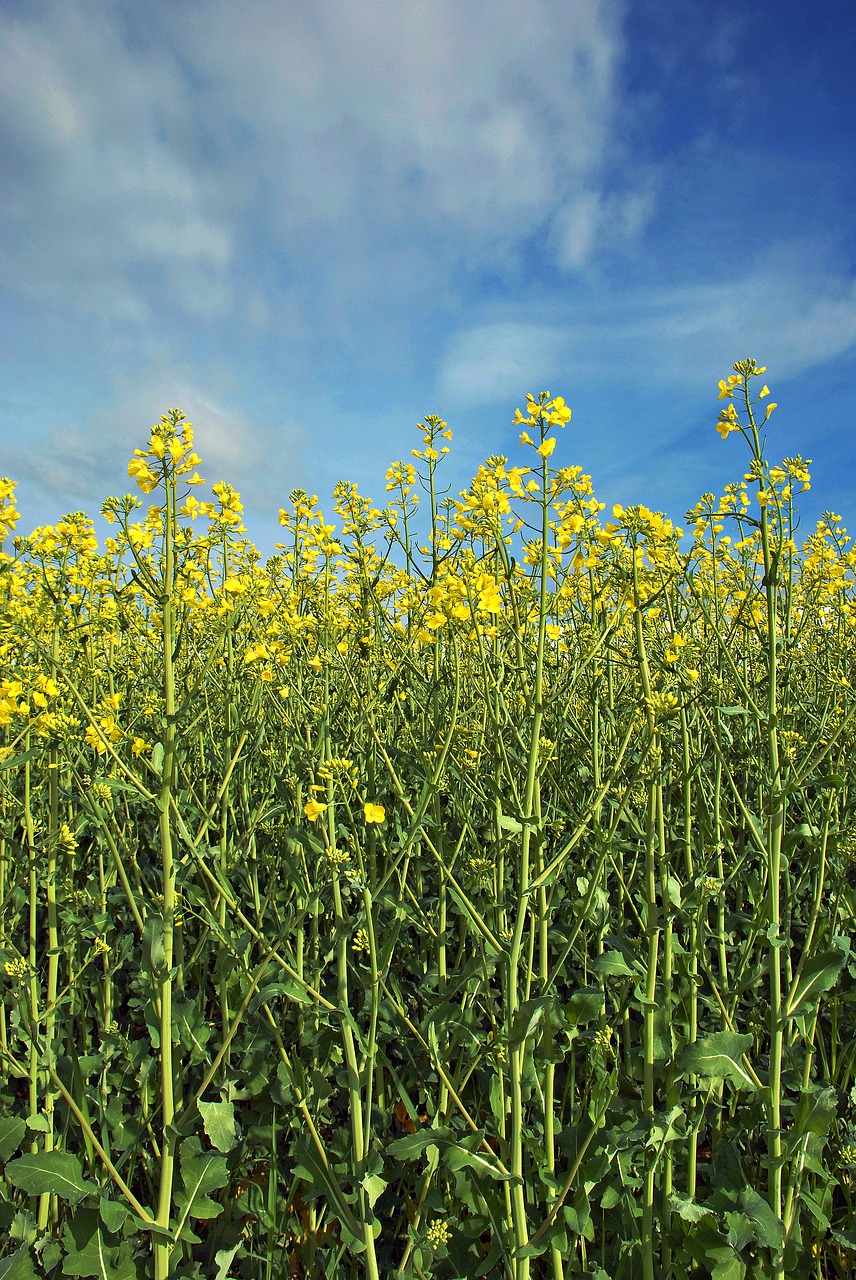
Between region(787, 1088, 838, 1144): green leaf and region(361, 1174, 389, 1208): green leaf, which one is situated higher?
region(787, 1088, 838, 1144): green leaf

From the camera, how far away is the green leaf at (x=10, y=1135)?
236 cm

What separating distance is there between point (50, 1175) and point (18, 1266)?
11.6 inches

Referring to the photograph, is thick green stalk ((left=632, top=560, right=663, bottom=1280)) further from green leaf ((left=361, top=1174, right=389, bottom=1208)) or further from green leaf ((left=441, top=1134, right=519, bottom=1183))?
green leaf ((left=361, top=1174, right=389, bottom=1208))

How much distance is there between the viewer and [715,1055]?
1984 millimetres

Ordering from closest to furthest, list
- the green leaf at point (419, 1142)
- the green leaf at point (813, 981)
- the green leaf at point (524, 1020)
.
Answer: the green leaf at point (524, 1020) < the green leaf at point (419, 1142) < the green leaf at point (813, 981)

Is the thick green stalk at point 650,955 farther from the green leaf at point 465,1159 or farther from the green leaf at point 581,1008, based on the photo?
the green leaf at point 465,1159

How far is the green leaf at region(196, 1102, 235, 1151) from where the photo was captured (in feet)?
7.22

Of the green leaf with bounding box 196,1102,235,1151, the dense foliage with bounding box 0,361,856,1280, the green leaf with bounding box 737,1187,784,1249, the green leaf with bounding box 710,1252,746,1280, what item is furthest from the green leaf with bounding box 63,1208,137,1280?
the green leaf with bounding box 737,1187,784,1249

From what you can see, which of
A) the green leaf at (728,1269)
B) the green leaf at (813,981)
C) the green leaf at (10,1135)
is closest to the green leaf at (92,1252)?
the green leaf at (10,1135)

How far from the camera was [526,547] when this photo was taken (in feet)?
10.9

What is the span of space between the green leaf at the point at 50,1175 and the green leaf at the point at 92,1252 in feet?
0.38

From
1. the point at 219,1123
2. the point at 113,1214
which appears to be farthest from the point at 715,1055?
the point at 113,1214

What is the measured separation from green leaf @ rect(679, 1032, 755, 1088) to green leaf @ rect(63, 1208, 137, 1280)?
1853 mm

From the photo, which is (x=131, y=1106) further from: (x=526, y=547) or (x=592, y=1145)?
(x=526, y=547)
